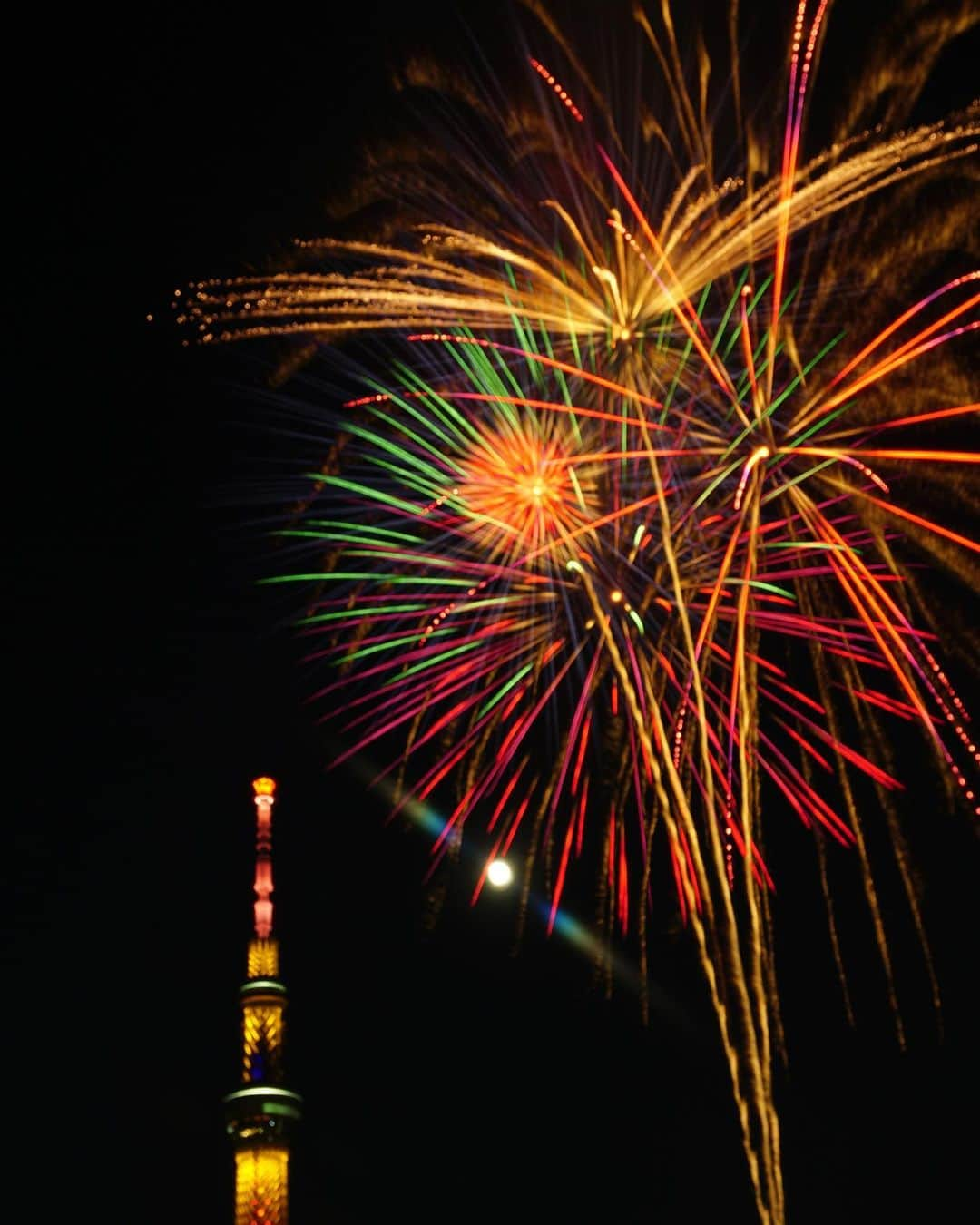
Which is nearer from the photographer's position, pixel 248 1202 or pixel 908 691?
pixel 908 691

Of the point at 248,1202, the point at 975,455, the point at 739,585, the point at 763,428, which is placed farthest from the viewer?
the point at 248,1202

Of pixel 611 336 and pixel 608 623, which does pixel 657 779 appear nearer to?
pixel 608 623

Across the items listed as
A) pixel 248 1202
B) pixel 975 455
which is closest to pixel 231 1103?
pixel 248 1202

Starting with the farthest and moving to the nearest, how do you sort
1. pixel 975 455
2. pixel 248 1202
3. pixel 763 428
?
pixel 248 1202
pixel 763 428
pixel 975 455

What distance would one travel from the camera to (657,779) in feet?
53.6

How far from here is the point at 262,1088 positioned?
2719 inches

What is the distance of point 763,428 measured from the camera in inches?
611

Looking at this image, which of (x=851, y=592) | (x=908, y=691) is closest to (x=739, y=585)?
(x=851, y=592)

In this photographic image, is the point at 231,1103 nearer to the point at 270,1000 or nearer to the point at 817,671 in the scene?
the point at 270,1000

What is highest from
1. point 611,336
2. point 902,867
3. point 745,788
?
point 611,336

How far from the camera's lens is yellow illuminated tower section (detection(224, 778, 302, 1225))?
2657 inches

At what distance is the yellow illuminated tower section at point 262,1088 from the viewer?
221 feet

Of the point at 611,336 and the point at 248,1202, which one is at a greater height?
the point at 248,1202

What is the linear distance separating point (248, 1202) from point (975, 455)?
204ft
